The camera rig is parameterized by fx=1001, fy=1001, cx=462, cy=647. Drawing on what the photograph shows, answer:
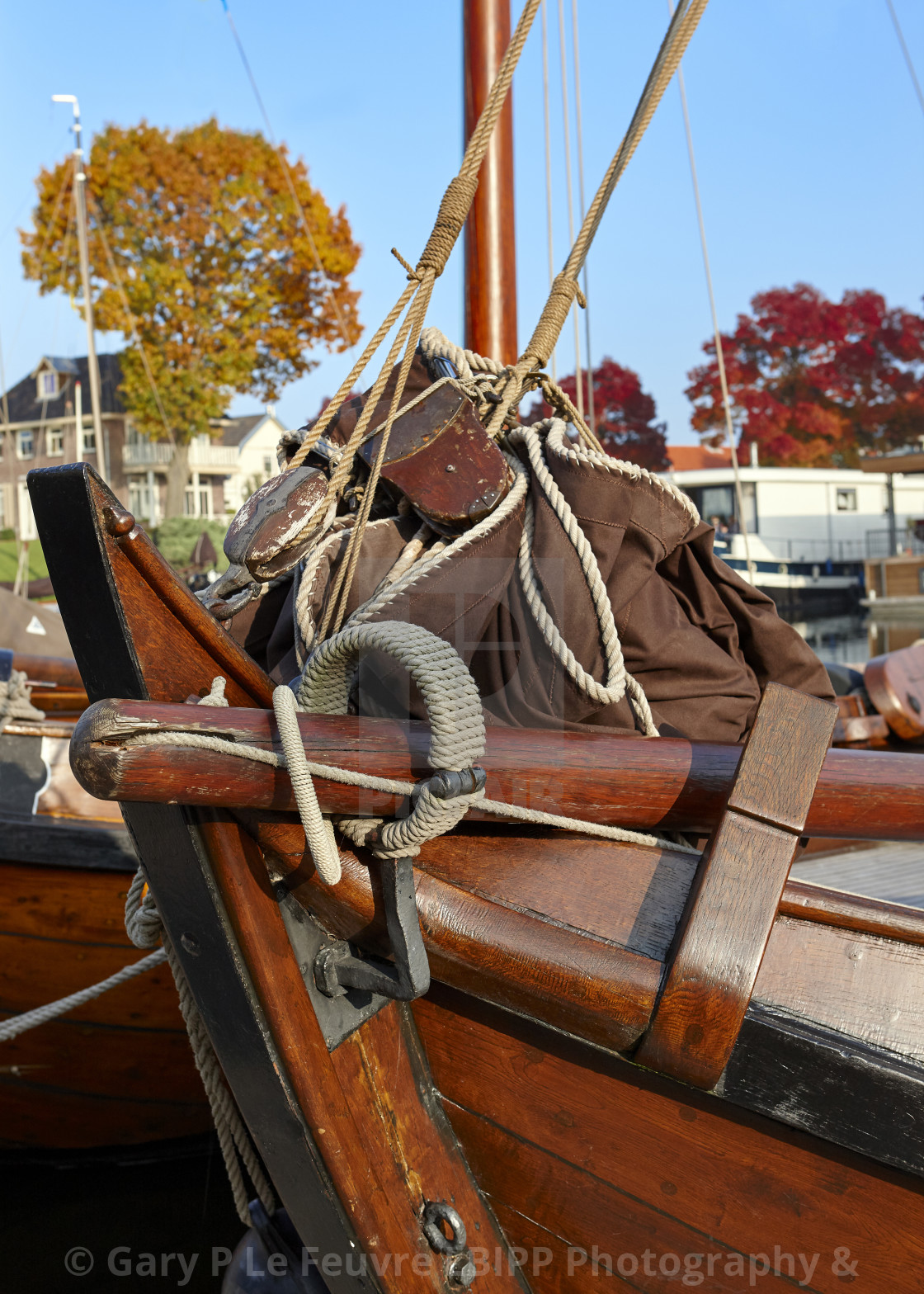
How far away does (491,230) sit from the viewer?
331 cm

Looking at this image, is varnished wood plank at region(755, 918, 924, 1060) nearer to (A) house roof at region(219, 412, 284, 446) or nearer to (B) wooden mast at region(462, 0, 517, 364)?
(B) wooden mast at region(462, 0, 517, 364)

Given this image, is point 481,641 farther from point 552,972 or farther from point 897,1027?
point 897,1027

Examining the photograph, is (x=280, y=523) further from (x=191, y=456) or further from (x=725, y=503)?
(x=191, y=456)

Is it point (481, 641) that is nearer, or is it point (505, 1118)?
point (505, 1118)

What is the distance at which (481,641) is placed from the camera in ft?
5.04

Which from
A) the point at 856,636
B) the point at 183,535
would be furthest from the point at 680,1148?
the point at 183,535

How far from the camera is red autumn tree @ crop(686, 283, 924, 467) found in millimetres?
29594

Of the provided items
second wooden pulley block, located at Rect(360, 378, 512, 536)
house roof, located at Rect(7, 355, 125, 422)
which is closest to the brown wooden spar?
second wooden pulley block, located at Rect(360, 378, 512, 536)

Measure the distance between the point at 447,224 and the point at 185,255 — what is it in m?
21.8

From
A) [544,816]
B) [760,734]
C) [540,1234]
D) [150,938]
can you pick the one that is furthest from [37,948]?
[760,734]

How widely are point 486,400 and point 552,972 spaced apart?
1074mm

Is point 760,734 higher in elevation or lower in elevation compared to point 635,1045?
higher

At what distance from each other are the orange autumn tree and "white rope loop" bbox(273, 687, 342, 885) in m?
20.9

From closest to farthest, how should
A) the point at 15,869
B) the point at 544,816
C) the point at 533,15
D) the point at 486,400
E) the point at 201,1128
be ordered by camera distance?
the point at 544,816, the point at 533,15, the point at 486,400, the point at 15,869, the point at 201,1128
